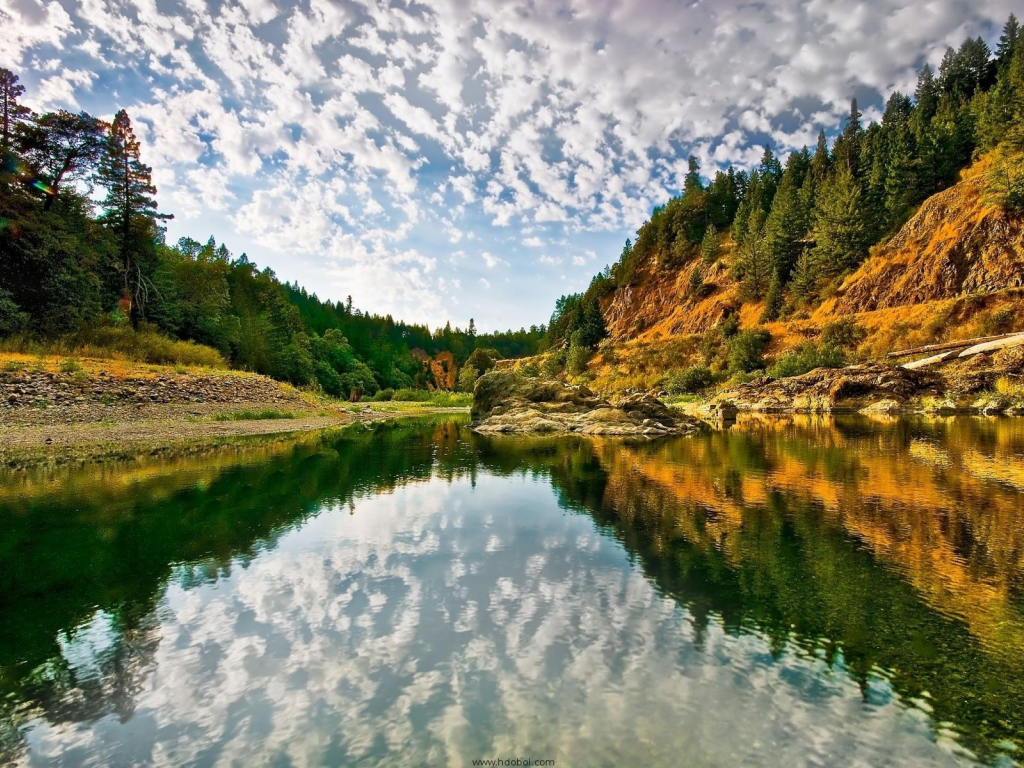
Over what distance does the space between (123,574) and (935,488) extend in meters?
14.8

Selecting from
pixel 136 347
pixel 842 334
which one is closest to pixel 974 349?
pixel 842 334

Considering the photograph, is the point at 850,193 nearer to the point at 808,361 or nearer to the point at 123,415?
the point at 808,361

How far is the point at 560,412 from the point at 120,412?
25.3 metres

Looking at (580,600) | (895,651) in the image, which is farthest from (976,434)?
(580,600)

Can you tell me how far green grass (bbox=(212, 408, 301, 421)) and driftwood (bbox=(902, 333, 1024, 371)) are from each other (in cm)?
4533

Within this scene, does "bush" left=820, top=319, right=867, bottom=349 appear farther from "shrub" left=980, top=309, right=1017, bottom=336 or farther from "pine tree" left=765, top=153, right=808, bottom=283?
"pine tree" left=765, top=153, right=808, bottom=283

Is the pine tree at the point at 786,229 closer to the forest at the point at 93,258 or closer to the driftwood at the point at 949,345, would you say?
the driftwood at the point at 949,345

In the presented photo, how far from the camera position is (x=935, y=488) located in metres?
10.3

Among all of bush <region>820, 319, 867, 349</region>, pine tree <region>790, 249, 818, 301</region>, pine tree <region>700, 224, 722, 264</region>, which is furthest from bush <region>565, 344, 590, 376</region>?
bush <region>820, 319, 867, 349</region>

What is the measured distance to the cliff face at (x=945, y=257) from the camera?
45.3m

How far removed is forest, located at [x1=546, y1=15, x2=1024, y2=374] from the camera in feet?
193

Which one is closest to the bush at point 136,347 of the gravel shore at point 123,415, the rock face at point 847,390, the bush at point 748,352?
the gravel shore at point 123,415

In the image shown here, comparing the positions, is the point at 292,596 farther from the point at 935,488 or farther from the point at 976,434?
the point at 976,434

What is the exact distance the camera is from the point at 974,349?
113 ft
